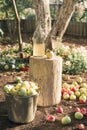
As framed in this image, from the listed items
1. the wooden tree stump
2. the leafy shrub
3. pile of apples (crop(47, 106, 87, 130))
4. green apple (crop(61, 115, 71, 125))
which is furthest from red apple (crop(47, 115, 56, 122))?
the leafy shrub

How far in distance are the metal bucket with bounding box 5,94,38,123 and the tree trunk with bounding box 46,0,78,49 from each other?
4100mm

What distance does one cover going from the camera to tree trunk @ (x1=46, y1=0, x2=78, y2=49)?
8695mm

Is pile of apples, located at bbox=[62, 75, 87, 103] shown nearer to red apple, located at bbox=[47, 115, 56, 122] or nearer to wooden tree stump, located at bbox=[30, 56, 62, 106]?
wooden tree stump, located at bbox=[30, 56, 62, 106]

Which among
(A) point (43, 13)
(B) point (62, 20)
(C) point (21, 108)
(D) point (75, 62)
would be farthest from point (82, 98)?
(A) point (43, 13)

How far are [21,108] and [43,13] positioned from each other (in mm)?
5087

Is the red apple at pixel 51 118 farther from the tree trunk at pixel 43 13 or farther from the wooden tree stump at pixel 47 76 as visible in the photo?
the tree trunk at pixel 43 13

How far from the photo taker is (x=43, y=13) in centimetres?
972

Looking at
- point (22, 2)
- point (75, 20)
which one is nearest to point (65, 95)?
point (75, 20)

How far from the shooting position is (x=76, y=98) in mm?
6418

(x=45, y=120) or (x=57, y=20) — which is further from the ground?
(x=57, y=20)

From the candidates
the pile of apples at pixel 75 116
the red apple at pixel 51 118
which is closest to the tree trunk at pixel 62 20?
the pile of apples at pixel 75 116

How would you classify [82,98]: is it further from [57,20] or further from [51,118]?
[57,20]

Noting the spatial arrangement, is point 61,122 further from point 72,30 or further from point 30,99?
point 72,30

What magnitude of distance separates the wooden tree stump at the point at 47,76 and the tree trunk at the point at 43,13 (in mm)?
4066
